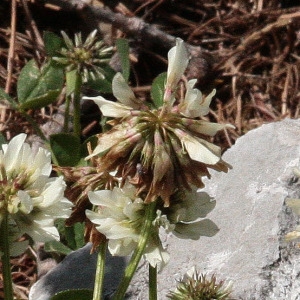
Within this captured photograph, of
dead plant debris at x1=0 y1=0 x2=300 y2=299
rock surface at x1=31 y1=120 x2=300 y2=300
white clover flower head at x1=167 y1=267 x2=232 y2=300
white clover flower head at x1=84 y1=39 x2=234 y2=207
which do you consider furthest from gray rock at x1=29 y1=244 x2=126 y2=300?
dead plant debris at x1=0 y1=0 x2=300 y2=299

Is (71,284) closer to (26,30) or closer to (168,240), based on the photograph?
(168,240)

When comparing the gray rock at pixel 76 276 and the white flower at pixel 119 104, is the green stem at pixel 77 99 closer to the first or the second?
the gray rock at pixel 76 276

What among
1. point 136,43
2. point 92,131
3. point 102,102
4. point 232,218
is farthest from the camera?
point 136,43

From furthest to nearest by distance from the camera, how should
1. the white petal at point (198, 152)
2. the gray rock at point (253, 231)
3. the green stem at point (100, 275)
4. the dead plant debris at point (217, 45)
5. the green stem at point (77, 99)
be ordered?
the dead plant debris at point (217, 45)
the green stem at point (77, 99)
the gray rock at point (253, 231)
the green stem at point (100, 275)
the white petal at point (198, 152)

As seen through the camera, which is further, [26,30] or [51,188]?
[26,30]

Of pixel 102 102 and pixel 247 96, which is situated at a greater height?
pixel 102 102

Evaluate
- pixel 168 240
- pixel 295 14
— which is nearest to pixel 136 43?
pixel 295 14

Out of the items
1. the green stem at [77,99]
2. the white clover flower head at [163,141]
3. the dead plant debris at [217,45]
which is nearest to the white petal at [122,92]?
the white clover flower head at [163,141]
